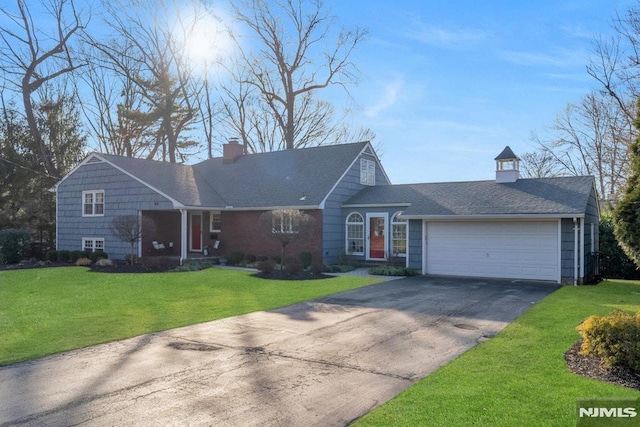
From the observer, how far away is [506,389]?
4961 mm

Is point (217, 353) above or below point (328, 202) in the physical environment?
below

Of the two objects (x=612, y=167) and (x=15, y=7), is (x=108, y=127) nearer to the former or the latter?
(x=15, y=7)

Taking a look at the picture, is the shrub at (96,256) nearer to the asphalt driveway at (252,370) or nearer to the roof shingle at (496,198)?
the roof shingle at (496,198)

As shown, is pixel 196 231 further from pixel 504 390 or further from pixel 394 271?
pixel 504 390

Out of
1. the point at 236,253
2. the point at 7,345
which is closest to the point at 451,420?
the point at 7,345

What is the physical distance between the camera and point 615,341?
18.3 feet

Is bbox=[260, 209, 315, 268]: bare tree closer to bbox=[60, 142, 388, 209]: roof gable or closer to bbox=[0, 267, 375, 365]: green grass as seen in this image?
bbox=[0, 267, 375, 365]: green grass

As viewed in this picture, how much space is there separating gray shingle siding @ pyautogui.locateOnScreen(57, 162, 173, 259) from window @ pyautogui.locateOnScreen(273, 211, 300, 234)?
229 inches

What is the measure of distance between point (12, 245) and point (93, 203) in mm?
3934

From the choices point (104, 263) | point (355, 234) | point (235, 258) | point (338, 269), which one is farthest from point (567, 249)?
point (104, 263)

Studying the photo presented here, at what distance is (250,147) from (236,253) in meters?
17.8

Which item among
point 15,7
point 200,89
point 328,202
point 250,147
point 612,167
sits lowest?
point 328,202

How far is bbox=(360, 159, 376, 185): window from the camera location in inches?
886

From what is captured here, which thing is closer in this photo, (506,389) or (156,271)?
(506,389)
